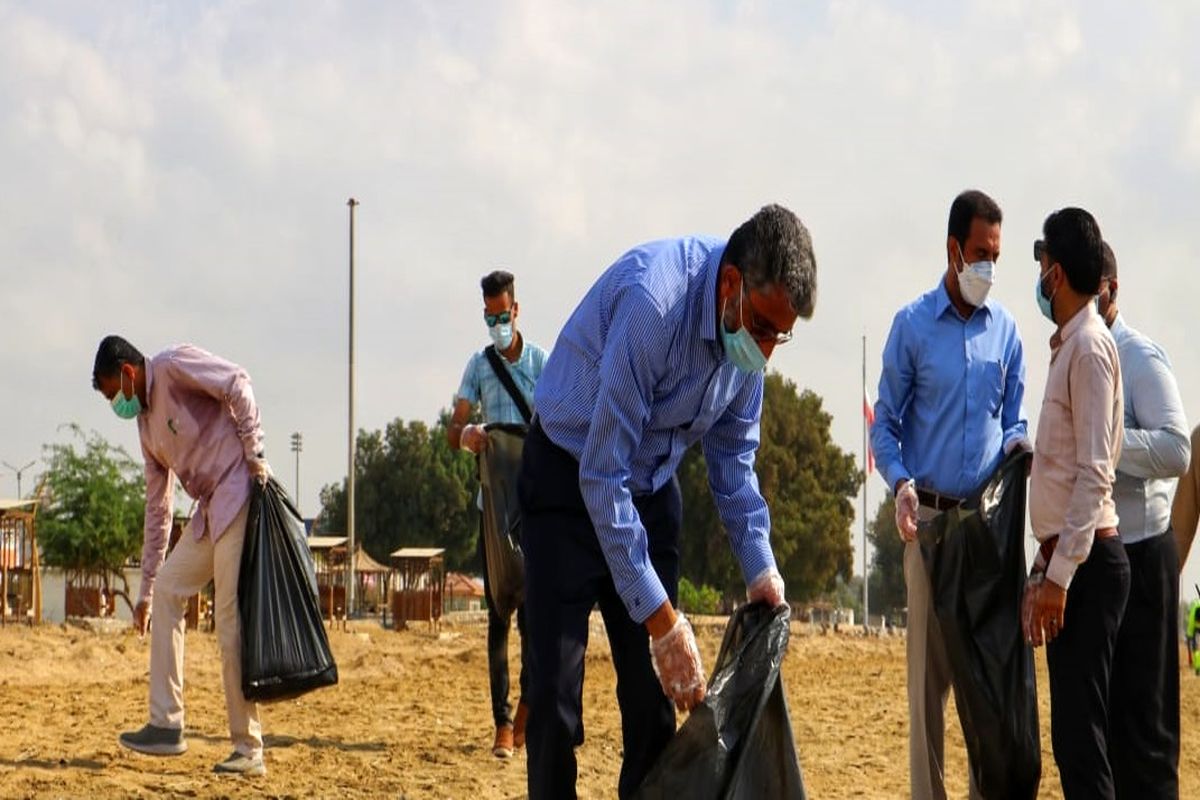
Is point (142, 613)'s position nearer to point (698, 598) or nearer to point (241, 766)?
point (241, 766)

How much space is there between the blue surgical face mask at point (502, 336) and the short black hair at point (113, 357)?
1.79m

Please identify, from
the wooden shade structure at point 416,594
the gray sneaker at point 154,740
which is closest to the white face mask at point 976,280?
the gray sneaker at point 154,740

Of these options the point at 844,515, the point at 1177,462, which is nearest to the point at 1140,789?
the point at 1177,462

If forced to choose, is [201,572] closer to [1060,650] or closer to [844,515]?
[1060,650]

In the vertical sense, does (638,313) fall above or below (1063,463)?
above

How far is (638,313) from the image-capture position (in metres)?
4.21

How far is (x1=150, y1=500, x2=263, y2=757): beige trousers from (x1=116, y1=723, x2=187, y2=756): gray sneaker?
0.03 metres

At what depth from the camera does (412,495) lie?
238ft

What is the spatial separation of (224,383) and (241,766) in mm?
1739

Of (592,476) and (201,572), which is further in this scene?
(201,572)

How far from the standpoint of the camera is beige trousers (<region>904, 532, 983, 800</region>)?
6188 millimetres

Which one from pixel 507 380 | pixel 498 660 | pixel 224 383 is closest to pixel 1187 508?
pixel 507 380

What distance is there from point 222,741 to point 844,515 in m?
52.3

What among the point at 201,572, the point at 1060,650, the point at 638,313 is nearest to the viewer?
the point at 638,313
